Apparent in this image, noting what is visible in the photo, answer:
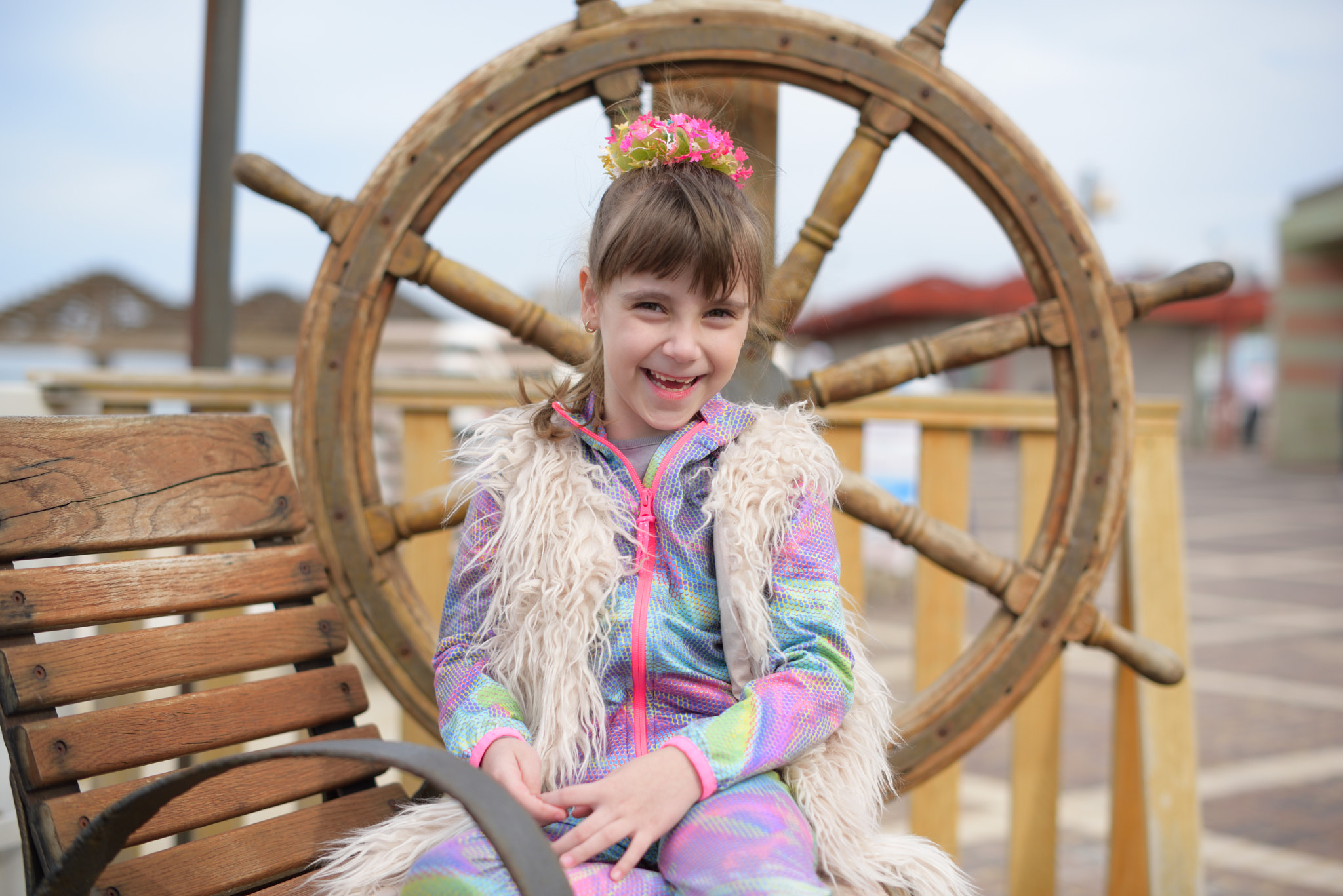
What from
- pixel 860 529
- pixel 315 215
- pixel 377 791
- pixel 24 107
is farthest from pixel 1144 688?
pixel 24 107

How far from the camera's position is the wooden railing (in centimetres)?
193

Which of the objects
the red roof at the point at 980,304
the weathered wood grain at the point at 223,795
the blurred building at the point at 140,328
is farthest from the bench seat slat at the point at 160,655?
the red roof at the point at 980,304

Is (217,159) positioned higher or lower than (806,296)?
higher

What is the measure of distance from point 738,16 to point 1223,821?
2595 mm

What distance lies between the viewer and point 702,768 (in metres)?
0.99

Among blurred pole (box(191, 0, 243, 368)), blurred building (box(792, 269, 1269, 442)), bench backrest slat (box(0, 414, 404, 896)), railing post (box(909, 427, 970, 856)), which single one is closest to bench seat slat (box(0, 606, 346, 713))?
bench backrest slat (box(0, 414, 404, 896))

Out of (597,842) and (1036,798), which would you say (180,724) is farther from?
(1036,798)

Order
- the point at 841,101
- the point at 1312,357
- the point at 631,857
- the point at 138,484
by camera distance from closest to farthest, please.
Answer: the point at 631,857 → the point at 138,484 → the point at 841,101 → the point at 1312,357

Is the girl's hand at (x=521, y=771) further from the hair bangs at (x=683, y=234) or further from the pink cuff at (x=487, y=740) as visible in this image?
the hair bangs at (x=683, y=234)

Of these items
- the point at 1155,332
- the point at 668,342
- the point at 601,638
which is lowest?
the point at 601,638

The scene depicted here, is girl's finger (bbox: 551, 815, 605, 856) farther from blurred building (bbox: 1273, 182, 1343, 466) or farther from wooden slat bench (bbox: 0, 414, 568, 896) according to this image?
blurred building (bbox: 1273, 182, 1343, 466)

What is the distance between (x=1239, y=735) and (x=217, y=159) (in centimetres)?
380

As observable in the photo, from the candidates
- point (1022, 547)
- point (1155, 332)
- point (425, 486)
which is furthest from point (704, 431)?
point (1155, 332)

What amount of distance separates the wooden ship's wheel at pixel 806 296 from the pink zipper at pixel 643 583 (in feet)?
1.21
